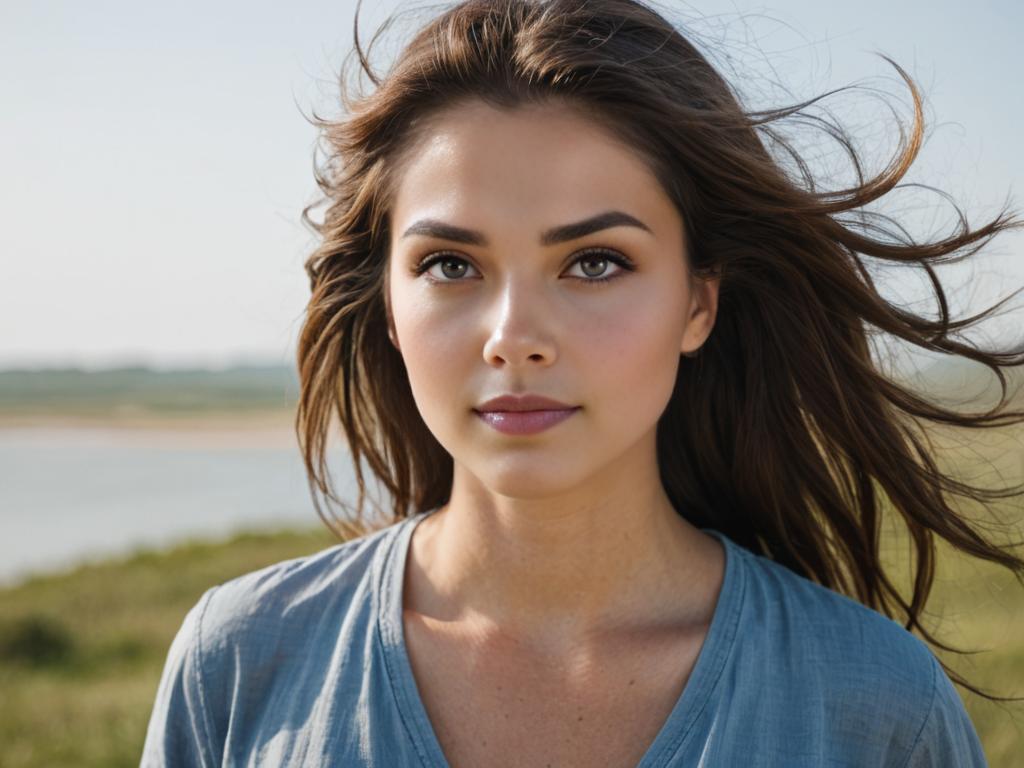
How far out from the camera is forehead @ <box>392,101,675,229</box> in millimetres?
2217

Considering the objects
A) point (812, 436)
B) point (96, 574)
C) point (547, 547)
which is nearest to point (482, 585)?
point (547, 547)

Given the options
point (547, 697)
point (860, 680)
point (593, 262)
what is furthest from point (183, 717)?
point (860, 680)

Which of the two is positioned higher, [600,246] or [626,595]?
[600,246]

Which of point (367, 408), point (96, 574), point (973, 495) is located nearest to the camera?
point (973, 495)

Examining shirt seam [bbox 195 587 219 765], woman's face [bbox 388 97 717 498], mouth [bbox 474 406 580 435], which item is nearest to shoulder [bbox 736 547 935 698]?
woman's face [bbox 388 97 717 498]

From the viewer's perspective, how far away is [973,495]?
270cm

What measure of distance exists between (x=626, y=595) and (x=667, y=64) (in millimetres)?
1078

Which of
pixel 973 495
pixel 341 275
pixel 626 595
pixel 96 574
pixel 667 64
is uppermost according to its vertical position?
pixel 667 64

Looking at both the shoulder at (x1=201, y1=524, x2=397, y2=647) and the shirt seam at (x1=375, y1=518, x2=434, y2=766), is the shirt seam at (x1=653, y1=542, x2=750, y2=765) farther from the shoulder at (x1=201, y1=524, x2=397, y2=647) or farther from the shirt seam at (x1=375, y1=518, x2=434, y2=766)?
the shoulder at (x1=201, y1=524, x2=397, y2=647)

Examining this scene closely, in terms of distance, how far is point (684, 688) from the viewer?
7.60 feet

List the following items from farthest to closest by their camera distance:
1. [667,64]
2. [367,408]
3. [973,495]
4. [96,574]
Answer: [96,574] → [367,408] → [973,495] → [667,64]

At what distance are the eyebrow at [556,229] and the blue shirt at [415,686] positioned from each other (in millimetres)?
729

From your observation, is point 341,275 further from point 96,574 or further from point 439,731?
point 96,574

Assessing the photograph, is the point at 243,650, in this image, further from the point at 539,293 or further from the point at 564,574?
the point at 539,293
